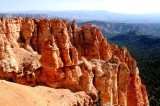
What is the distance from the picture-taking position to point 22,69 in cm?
4400

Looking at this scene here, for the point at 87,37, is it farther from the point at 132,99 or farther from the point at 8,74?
the point at 8,74

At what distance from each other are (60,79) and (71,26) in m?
19.1

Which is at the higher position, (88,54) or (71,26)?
(71,26)

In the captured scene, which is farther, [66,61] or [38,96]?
[66,61]

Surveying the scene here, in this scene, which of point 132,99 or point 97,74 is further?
point 132,99

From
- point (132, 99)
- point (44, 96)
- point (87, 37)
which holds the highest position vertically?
point (87, 37)

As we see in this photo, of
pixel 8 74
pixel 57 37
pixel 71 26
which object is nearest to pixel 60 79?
pixel 8 74

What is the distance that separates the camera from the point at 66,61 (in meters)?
45.6

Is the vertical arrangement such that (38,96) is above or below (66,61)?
below

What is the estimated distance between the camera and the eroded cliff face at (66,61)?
4019 cm

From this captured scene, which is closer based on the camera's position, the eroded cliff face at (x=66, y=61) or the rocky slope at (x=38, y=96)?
the rocky slope at (x=38, y=96)

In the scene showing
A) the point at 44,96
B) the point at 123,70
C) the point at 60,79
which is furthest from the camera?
the point at 123,70

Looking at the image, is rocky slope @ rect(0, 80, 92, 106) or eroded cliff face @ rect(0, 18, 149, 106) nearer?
rocky slope @ rect(0, 80, 92, 106)

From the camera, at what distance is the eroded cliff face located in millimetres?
40188
